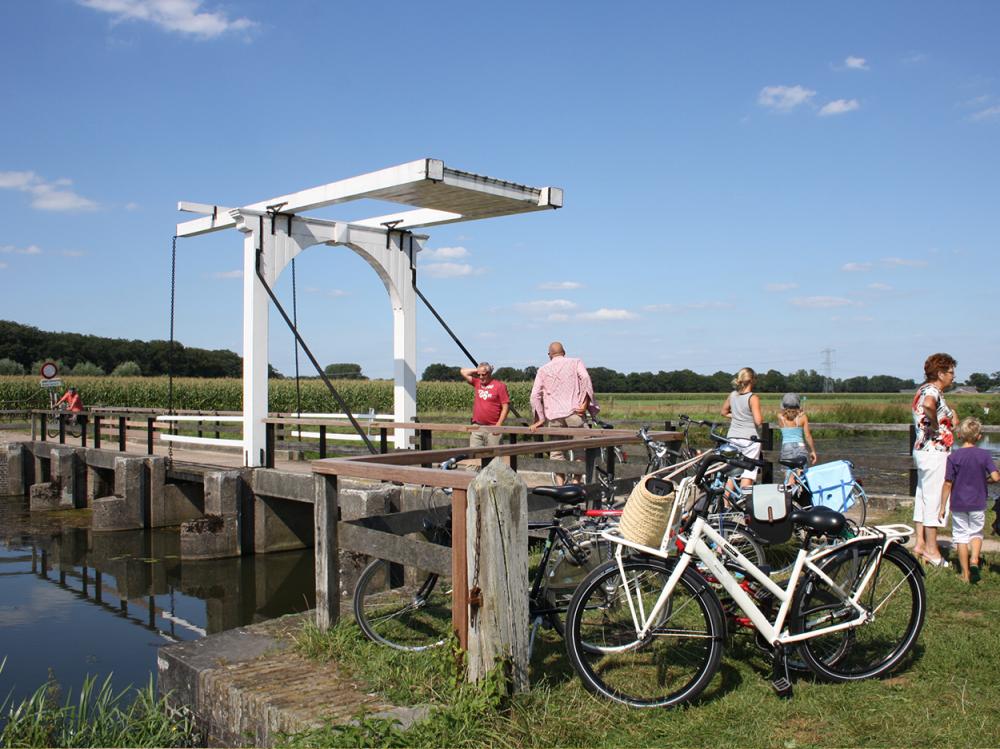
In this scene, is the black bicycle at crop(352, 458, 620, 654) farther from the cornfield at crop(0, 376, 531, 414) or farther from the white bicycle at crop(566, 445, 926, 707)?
the cornfield at crop(0, 376, 531, 414)

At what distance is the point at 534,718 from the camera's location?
3.70 m

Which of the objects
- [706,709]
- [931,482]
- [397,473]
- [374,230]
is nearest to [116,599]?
[374,230]

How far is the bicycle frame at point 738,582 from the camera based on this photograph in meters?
3.91

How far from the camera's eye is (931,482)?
22.1 ft

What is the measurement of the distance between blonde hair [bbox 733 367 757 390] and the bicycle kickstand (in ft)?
15.1

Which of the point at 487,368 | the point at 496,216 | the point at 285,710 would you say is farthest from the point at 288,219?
the point at 285,710

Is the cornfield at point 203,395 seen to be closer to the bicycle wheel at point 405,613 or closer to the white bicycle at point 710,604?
the bicycle wheel at point 405,613

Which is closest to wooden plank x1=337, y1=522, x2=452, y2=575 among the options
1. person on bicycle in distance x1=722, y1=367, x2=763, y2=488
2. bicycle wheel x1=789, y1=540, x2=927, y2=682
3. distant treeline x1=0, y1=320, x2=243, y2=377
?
bicycle wheel x1=789, y1=540, x2=927, y2=682

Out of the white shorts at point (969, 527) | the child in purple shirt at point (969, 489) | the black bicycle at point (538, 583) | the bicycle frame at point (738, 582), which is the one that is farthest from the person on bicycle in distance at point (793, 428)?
the bicycle frame at point (738, 582)

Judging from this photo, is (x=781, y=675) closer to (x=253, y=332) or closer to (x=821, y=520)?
(x=821, y=520)

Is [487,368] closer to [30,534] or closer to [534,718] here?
[534,718]

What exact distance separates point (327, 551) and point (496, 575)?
52.8 inches

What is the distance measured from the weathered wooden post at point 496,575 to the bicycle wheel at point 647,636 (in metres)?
0.27

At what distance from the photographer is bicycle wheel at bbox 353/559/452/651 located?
4754 millimetres
